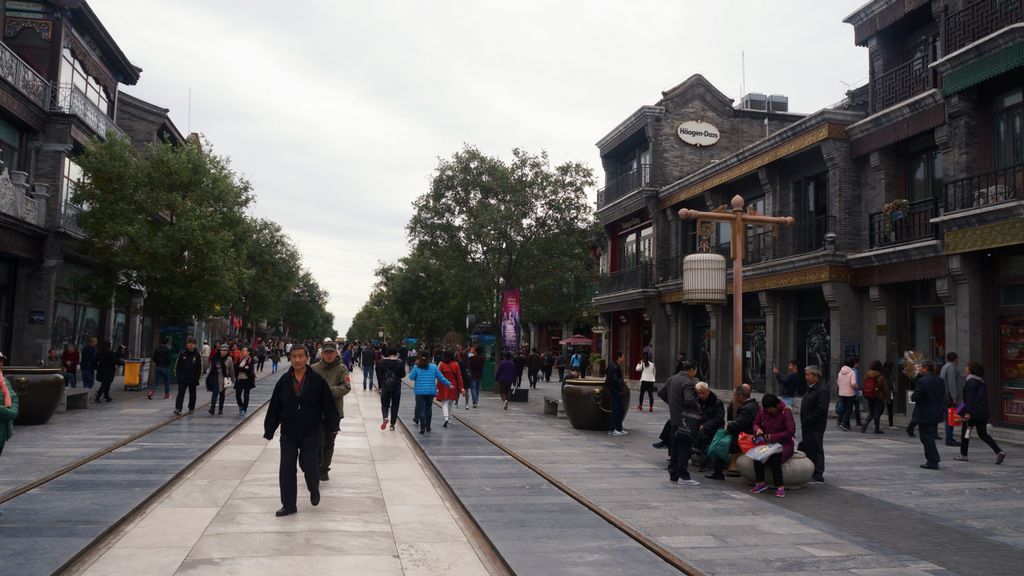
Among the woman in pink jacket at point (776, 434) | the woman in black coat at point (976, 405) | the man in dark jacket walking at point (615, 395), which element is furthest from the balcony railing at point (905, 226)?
the woman in pink jacket at point (776, 434)

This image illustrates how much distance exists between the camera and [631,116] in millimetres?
34375

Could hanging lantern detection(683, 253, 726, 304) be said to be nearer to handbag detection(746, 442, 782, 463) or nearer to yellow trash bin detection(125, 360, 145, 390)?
handbag detection(746, 442, 782, 463)

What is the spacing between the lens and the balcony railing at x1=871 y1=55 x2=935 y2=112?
1975 cm

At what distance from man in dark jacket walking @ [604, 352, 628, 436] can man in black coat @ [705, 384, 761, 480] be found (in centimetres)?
503

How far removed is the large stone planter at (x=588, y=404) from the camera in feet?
53.9

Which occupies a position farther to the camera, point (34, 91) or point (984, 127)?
point (34, 91)

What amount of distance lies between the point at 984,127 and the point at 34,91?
26.6 meters

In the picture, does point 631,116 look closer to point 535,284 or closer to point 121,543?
point 535,284

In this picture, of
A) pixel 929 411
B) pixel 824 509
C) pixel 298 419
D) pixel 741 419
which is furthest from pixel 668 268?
pixel 298 419

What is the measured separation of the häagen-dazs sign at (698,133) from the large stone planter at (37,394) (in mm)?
25784

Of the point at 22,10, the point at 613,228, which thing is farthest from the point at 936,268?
the point at 22,10

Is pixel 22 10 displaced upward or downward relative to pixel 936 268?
upward

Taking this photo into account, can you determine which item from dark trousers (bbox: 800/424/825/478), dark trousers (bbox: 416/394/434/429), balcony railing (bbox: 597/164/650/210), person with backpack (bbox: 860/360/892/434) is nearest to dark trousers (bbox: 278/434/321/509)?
dark trousers (bbox: 800/424/825/478)

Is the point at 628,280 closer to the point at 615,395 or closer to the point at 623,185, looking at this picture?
the point at 623,185
